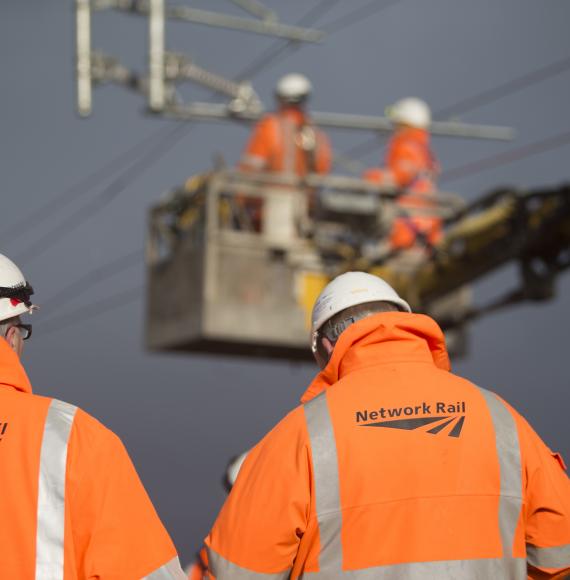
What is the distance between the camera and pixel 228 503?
3.62m

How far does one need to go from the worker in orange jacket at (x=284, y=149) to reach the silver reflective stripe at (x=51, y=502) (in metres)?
12.0

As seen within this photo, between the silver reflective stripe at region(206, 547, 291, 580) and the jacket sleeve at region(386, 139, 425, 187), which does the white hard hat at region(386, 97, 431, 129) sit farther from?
the silver reflective stripe at region(206, 547, 291, 580)

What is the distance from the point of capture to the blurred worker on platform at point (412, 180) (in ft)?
50.5

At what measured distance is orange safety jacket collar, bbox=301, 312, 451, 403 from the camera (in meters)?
3.73

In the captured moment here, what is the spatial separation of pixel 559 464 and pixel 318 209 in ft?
38.4

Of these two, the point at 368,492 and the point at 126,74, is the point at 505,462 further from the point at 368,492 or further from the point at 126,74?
the point at 126,74

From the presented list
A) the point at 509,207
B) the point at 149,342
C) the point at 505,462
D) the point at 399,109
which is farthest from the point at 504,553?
the point at 399,109

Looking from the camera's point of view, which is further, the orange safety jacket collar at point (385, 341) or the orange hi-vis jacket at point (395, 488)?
the orange safety jacket collar at point (385, 341)

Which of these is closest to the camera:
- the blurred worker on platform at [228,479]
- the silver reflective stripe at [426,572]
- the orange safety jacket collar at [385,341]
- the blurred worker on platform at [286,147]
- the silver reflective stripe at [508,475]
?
the silver reflective stripe at [426,572]

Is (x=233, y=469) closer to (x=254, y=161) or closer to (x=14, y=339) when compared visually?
(x=14, y=339)

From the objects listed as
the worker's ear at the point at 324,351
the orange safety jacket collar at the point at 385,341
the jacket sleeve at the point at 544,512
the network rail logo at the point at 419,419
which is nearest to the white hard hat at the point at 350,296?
the worker's ear at the point at 324,351

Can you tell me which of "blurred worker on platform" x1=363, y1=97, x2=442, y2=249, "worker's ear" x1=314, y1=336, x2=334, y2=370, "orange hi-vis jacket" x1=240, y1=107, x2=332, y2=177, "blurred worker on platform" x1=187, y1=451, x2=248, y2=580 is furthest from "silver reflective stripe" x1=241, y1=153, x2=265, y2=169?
"worker's ear" x1=314, y1=336, x2=334, y2=370

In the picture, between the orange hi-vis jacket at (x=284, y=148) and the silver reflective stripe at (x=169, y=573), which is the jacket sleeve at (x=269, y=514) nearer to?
the silver reflective stripe at (x=169, y=573)

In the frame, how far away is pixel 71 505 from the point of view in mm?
3258
